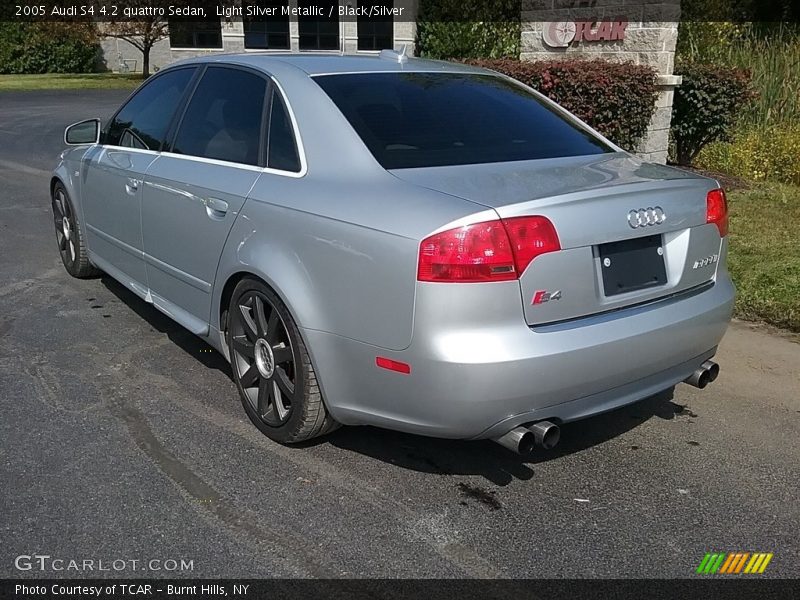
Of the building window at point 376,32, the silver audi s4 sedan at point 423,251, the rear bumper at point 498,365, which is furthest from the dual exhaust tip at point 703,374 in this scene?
the building window at point 376,32

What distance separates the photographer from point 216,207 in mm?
3791

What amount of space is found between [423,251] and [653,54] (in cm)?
851

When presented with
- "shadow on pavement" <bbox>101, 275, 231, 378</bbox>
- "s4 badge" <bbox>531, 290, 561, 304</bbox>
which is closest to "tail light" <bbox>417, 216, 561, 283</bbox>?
"s4 badge" <bbox>531, 290, 561, 304</bbox>

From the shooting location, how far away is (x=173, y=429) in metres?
3.82

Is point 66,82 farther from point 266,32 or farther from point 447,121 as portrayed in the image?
point 447,121

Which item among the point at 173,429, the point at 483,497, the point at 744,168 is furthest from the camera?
the point at 744,168

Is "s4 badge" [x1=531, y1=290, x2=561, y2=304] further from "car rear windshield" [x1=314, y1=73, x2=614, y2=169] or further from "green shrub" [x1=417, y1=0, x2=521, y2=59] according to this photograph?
"green shrub" [x1=417, y1=0, x2=521, y2=59]

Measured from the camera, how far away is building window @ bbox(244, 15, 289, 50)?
32281 millimetres

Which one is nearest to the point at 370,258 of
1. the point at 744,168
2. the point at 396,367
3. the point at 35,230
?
the point at 396,367

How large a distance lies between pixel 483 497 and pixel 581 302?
907 mm

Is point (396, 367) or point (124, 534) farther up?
point (396, 367)

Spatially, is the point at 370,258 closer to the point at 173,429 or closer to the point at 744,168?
the point at 173,429

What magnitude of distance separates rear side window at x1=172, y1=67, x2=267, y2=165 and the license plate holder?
168cm

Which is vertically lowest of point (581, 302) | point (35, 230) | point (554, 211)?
point (35, 230)
